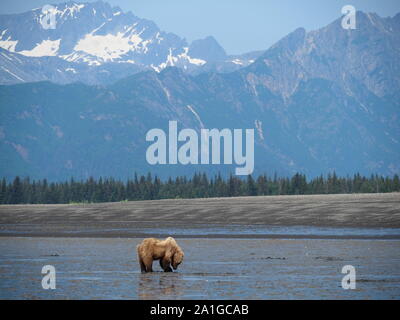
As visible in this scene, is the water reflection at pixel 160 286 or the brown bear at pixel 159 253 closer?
the water reflection at pixel 160 286

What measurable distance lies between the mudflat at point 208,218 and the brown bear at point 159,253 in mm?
25274

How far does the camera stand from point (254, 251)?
50.7m

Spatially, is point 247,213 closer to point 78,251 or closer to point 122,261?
point 78,251

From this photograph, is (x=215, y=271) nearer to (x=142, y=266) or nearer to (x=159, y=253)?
(x=159, y=253)

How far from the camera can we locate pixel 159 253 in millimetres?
39000

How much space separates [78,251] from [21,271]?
12449 millimetres

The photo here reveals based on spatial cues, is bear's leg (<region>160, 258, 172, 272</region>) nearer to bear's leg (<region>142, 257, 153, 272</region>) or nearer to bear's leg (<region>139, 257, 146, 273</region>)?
bear's leg (<region>142, 257, 153, 272</region>)

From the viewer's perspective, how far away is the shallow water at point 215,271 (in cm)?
3164

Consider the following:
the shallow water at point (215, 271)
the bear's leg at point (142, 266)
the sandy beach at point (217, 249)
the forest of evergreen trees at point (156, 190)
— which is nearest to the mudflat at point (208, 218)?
the sandy beach at point (217, 249)

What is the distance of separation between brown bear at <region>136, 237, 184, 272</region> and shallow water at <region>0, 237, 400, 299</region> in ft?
1.76

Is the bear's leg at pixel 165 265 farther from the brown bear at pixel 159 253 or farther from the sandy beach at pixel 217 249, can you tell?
the sandy beach at pixel 217 249

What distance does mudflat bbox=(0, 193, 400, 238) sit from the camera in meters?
70.7
